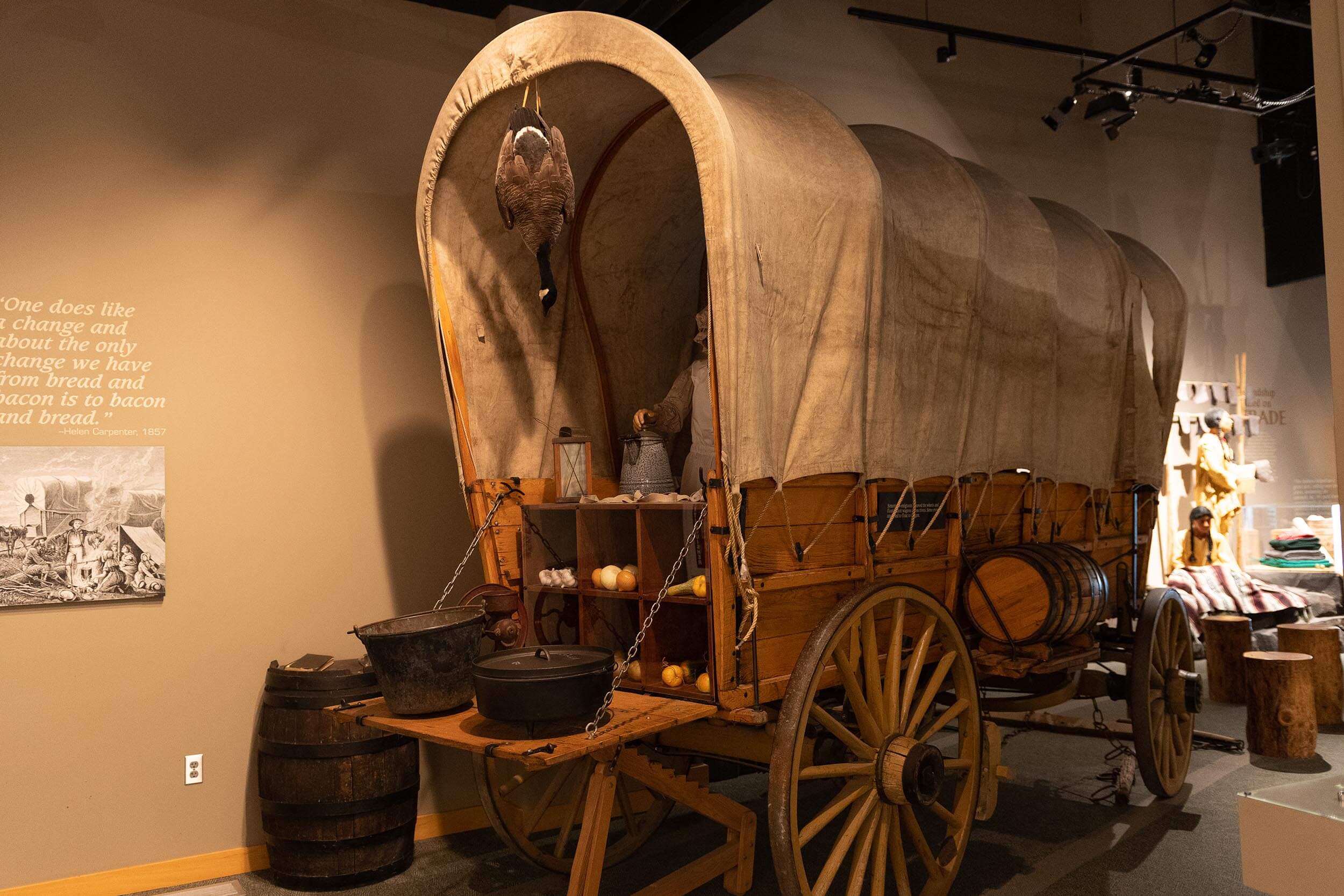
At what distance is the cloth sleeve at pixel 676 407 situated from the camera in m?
3.57

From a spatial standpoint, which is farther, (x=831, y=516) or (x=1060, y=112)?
(x=1060, y=112)

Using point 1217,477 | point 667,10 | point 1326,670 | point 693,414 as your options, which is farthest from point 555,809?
point 1217,477

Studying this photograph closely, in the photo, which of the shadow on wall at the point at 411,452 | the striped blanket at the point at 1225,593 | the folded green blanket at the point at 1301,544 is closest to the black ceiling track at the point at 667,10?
the shadow on wall at the point at 411,452

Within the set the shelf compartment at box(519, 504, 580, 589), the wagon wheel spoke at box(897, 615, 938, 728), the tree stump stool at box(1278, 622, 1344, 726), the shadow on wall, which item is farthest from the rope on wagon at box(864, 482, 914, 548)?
the tree stump stool at box(1278, 622, 1344, 726)

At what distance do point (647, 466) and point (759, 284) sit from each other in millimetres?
911

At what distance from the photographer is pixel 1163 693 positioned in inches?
169

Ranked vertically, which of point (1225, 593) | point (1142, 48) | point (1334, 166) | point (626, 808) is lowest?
point (626, 808)

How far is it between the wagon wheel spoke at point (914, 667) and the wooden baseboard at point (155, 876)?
1992mm

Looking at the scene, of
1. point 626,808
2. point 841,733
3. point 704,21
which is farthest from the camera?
point 704,21

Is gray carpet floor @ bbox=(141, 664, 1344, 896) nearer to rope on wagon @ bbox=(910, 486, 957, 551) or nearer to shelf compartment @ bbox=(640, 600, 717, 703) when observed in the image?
shelf compartment @ bbox=(640, 600, 717, 703)

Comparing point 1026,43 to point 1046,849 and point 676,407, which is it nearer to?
point 676,407

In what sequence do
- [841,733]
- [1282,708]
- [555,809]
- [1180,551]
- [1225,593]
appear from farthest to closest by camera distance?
[1180,551]
[1225,593]
[1282,708]
[555,809]
[841,733]

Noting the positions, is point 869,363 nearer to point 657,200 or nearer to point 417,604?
point 657,200

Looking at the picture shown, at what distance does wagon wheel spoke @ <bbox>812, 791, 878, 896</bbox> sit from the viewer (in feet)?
8.69
